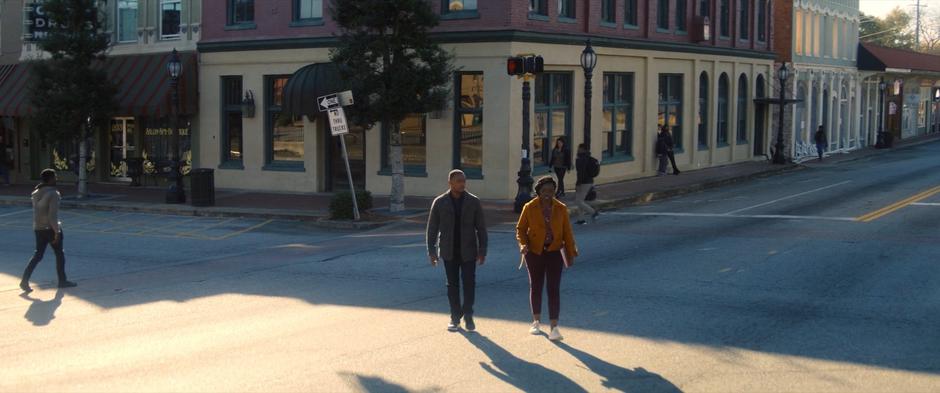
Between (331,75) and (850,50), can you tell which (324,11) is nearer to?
(331,75)

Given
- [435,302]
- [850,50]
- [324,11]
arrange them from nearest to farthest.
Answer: [435,302], [324,11], [850,50]

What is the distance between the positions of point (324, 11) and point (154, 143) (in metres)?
8.04

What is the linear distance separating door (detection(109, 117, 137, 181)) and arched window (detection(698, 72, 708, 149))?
19118 mm

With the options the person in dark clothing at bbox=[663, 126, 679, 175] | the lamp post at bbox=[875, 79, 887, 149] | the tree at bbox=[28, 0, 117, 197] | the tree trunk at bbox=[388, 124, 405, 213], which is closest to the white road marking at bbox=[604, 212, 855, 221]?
the tree trunk at bbox=[388, 124, 405, 213]

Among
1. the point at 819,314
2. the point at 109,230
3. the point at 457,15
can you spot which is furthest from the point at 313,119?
the point at 819,314

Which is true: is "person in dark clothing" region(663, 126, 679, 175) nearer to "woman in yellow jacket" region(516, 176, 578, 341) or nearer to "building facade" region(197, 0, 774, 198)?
"building facade" region(197, 0, 774, 198)

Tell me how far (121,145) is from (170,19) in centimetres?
465

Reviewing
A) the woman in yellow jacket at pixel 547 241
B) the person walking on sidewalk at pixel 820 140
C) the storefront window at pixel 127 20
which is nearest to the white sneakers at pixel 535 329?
the woman in yellow jacket at pixel 547 241

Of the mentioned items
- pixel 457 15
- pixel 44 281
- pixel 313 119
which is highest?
pixel 457 15

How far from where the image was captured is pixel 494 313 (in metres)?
11.7

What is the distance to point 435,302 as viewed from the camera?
12539 mm

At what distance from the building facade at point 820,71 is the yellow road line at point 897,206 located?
58.5ft

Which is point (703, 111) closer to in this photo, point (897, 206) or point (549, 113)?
point (549, 113)

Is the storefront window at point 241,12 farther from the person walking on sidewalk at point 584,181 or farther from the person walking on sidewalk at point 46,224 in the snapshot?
the person walking on sidewalk at point 46,224
